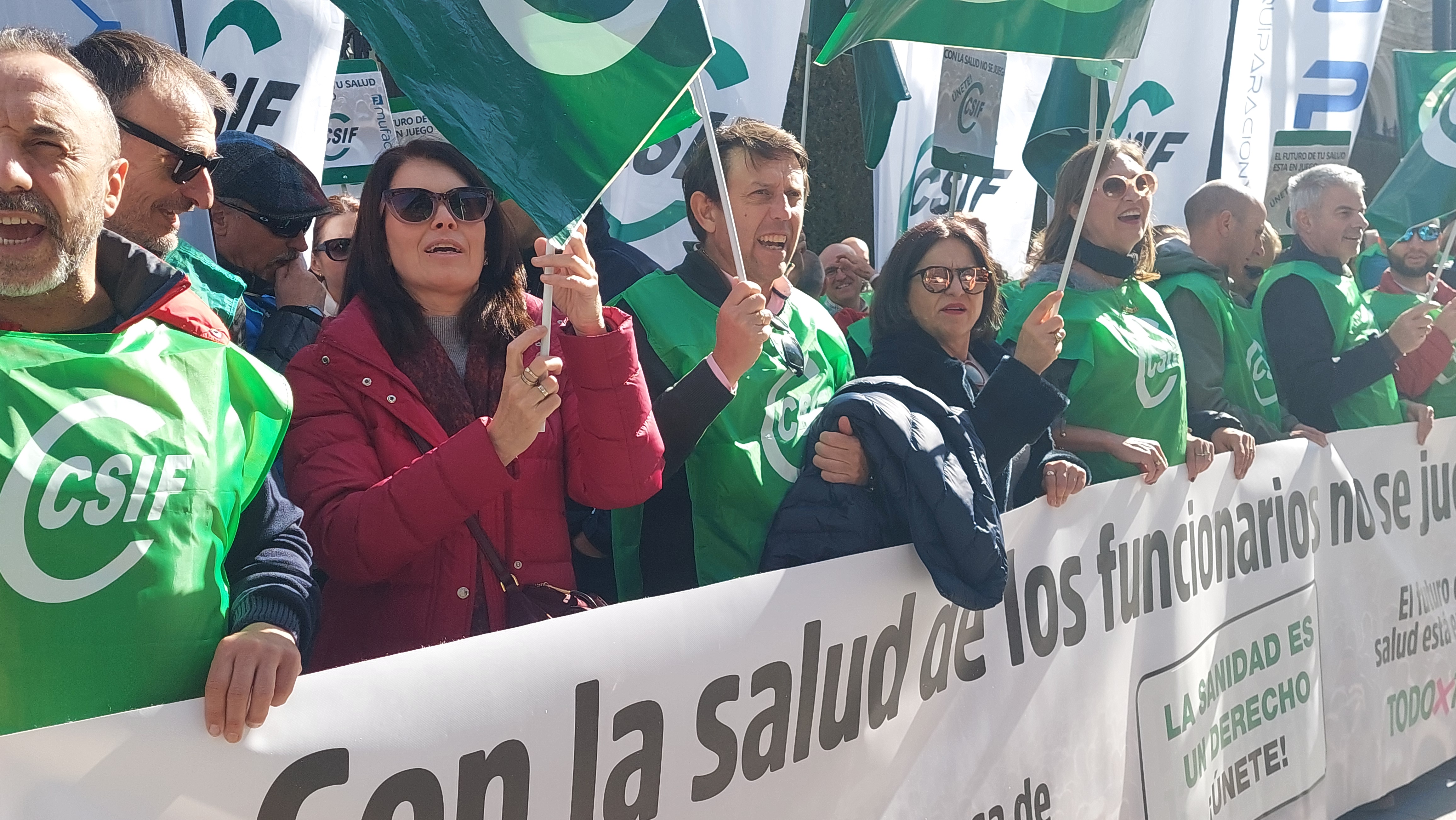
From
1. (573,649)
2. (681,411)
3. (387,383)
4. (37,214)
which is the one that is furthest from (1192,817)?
(37,214)

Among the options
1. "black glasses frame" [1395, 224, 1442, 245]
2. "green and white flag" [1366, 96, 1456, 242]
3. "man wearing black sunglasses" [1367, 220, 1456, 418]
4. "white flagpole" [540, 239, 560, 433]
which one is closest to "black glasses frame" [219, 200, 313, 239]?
"white flagpole" [540, 239, 560, 433]

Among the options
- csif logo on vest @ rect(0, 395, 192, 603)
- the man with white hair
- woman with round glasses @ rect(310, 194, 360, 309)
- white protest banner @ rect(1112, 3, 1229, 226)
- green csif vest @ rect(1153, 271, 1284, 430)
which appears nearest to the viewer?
csif logo on vest @ rect(0, 395, 192, 603)

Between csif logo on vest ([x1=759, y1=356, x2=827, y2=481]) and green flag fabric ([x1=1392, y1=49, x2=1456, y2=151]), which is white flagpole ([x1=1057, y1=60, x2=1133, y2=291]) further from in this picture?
green flag fabric ([x1=1392, y1=49, x2=1456, y2=151])

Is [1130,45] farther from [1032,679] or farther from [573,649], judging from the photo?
[573,649]

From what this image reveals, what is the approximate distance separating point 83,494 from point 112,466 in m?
0.05

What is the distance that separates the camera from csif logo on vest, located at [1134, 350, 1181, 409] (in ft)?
12.2

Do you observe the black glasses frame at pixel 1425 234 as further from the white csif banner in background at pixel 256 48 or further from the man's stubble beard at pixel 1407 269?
the white csif banner in background at pixel 256 48

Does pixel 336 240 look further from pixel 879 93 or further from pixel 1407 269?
pixel 1407 269

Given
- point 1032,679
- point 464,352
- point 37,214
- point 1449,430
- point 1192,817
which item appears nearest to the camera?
point 37,214

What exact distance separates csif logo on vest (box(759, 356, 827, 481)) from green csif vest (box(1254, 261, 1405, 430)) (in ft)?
8.45

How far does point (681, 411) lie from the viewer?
270 centimetres

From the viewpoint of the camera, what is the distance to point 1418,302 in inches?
227

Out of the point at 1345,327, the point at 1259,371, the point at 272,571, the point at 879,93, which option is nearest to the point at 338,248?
the point at 272,571

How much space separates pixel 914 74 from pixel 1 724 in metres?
5.58
